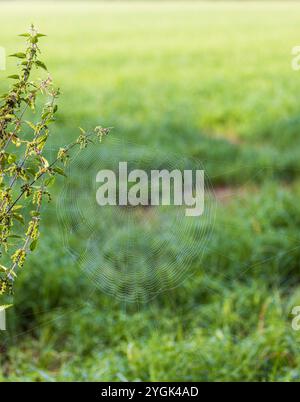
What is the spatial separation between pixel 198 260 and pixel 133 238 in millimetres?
393

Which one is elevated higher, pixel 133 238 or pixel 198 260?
pixel 133 238

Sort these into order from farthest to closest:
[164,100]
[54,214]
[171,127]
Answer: [164,100] → [171,127] → [54,214]

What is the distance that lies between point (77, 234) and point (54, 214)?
1.30ft

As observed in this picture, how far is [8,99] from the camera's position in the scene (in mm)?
1143

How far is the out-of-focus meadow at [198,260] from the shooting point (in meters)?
2.80

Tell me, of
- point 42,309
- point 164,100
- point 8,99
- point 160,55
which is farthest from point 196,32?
point 8,99

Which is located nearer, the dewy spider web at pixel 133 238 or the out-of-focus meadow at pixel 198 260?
the out-of-focus meadow at pixel 198 260

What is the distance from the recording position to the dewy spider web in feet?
11.1

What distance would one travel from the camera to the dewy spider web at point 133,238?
133 inches

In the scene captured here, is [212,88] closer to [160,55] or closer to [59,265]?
[160,55]

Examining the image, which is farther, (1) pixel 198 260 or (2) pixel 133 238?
(2) pixel 133 238

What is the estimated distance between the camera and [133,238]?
4.04 meters

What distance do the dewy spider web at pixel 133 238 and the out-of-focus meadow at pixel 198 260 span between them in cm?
9

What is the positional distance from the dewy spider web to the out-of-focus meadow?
0.30 feet
